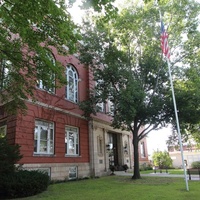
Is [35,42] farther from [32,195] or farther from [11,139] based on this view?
[11,139]

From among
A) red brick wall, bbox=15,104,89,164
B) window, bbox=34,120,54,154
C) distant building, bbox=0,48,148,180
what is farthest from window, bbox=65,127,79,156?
window, bbox=34,120,54,154

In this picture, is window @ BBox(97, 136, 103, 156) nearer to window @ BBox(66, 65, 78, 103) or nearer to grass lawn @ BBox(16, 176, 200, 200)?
window @ BBox(66, 65, 78, 103)

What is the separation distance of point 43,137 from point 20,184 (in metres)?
6.22

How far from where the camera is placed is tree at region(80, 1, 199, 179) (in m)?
15.9

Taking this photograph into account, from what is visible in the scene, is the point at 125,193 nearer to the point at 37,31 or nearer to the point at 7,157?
the point at 7,157

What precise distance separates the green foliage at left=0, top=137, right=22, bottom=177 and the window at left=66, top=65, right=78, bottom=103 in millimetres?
8052

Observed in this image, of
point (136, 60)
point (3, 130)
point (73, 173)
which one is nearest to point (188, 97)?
point (136, 60)

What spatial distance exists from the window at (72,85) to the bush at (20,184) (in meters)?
9.19

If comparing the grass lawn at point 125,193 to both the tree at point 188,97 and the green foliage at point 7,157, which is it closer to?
the green foliage at point 7,157

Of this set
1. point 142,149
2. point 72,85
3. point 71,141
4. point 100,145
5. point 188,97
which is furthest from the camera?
point 142,149

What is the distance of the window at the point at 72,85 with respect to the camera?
18817mm

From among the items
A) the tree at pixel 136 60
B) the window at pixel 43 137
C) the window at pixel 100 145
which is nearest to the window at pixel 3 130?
the window at pixel 43 137

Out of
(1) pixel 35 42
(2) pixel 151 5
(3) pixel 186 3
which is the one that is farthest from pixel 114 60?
(1) pixel 35 42

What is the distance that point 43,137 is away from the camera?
1530 centimetres
